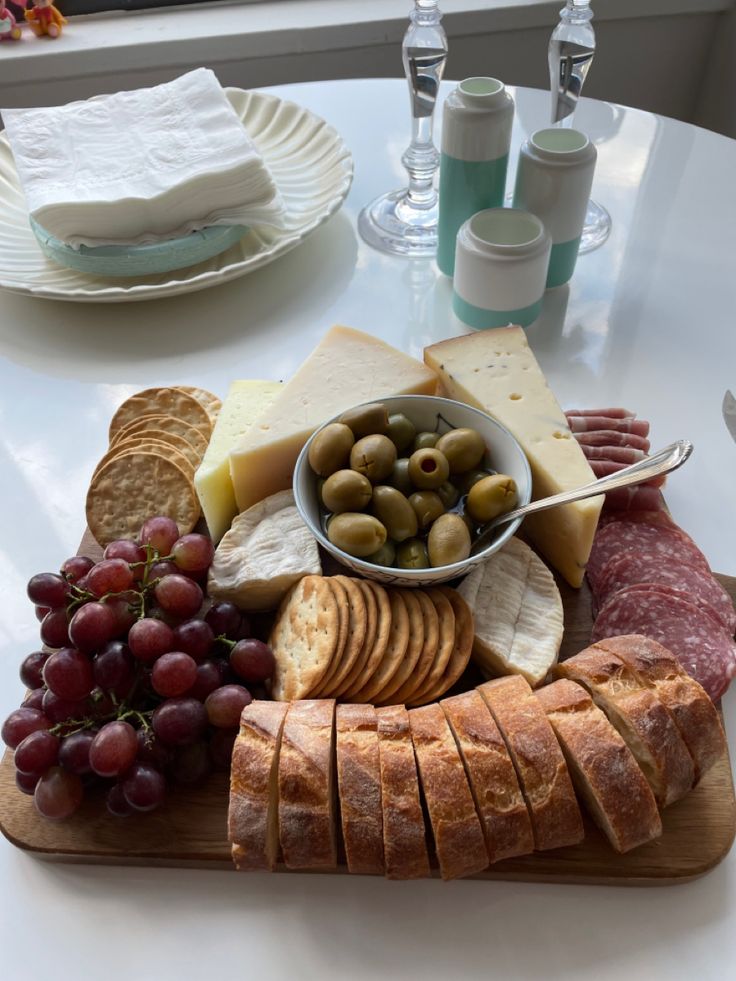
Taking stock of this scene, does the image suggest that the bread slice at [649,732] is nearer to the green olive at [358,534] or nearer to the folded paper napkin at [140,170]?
the green olive at [358,534]

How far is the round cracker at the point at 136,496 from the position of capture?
1.17m

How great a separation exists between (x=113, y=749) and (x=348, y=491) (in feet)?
1.29

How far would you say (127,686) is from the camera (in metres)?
0.94

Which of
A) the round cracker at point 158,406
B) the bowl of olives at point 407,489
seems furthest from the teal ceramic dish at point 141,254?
the bowl of olives at point 407,489

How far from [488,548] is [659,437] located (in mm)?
491

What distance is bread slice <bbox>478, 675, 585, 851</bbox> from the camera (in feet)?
2.71

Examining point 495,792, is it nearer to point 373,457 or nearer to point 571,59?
point 373,457

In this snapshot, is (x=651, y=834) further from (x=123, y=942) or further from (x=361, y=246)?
A: (x=361, y=246)

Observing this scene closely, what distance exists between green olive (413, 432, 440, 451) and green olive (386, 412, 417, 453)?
1 cm

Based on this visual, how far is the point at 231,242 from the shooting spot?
161cm

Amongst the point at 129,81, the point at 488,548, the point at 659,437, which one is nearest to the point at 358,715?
the point at 488,548

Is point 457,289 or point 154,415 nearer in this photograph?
point 154,415

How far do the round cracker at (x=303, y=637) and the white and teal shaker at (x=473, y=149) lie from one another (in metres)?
0.85

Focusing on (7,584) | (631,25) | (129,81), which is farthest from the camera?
(631,25)
